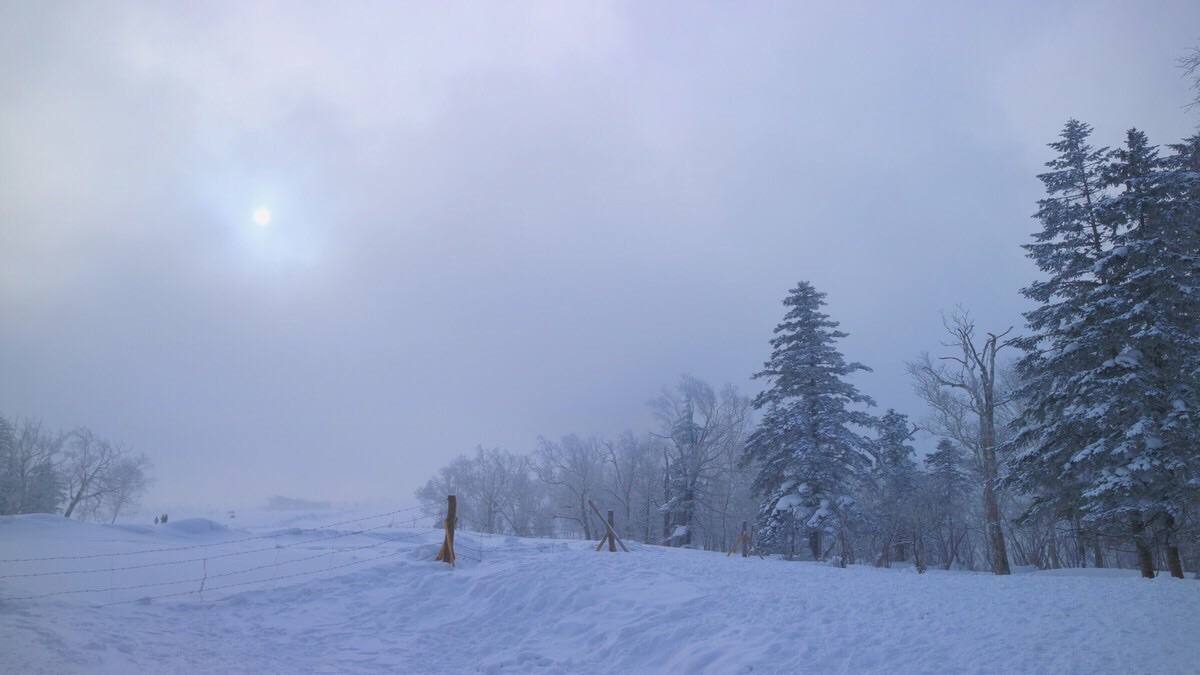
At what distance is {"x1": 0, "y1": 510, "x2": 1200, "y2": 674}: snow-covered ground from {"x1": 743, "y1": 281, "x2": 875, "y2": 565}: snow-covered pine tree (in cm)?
903

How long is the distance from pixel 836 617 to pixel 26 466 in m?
63.1

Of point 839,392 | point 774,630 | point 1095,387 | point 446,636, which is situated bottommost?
point 446,636

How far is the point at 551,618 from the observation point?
483 inches

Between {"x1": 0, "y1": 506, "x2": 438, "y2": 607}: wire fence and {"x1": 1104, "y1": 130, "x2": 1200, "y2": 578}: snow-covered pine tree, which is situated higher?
{"x1": 1104, "y1": 130, "x2": 1200, "y2": 578}: snow-covered pine tree

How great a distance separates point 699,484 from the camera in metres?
44.9

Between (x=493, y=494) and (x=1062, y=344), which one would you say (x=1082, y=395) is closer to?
(x=1062, y=344)

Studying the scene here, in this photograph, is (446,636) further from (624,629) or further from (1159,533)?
(1159,533)

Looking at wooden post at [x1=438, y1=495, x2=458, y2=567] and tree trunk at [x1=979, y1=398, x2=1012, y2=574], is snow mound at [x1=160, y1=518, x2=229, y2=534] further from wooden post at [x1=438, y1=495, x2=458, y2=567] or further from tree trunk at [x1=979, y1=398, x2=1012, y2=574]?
tree trunk at [x1=979, y1=398, x2=1012, y2=574]

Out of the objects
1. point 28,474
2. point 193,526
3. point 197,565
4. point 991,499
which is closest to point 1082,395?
point 991,499

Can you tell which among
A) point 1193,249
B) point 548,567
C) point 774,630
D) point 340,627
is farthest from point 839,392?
point 340,627

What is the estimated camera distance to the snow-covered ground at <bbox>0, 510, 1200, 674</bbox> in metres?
8.12

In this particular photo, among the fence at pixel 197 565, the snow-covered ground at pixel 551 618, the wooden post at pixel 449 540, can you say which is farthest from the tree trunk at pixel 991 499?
the wooden post at pixel 449 540

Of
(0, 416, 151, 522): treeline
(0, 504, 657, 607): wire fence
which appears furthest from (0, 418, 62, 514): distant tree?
(0, 504, 657, 607): wire fence

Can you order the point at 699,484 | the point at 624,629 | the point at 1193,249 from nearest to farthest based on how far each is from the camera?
the point at 624,629, the point at 1193,249, the point at 699,484
